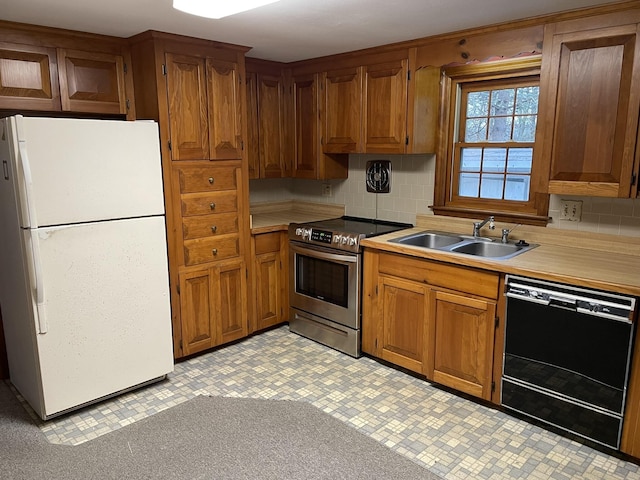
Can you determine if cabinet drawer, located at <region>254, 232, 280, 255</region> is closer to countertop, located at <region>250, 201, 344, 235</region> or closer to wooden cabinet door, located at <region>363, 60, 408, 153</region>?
countertop, located at <region>250, 201, 344, 235</region>

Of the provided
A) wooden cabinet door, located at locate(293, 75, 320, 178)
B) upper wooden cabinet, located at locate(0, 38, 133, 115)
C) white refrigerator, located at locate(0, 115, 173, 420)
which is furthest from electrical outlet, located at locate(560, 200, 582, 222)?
upper wooden cabinet, located at locate(0, 38, 133, 115)

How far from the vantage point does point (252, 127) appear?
12.5 ft

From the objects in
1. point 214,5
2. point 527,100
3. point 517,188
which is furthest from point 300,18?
point 517,188

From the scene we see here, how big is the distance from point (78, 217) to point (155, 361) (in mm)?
1027

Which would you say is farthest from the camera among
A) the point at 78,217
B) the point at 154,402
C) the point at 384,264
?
the point at 384,264

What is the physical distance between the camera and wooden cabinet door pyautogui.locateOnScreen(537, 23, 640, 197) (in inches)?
88.6

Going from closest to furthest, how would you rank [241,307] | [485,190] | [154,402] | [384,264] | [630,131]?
[630,131] → [154,402] → [384,264] → [485,190] → [241,307]

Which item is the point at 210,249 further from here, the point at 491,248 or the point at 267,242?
the point at 491,248

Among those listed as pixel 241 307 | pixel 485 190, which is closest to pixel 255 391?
pixel 241 307

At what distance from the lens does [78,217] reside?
2451mm

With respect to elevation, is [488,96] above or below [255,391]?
above

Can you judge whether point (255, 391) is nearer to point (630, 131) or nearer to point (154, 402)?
point (154, 402)

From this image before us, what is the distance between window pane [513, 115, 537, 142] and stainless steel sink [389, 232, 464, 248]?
0.78 meters

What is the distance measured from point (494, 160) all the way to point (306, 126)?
1581 millimetres
